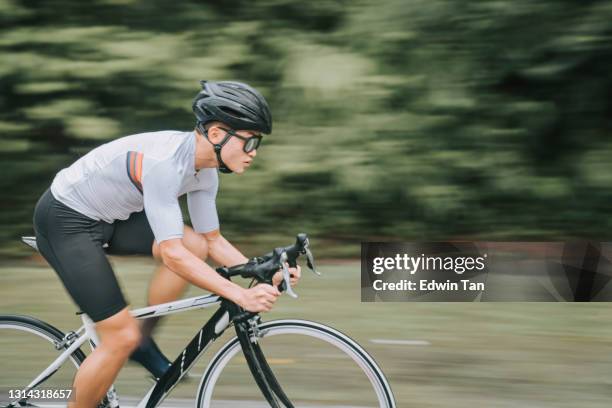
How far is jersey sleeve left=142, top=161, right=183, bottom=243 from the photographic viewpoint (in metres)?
3.20

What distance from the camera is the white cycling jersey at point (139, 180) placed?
3.21 metres

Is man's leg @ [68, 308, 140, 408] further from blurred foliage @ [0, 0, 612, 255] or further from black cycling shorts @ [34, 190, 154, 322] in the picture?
blurred foliage @ [0, 0, 612, 255]

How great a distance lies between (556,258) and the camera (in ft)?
21.4

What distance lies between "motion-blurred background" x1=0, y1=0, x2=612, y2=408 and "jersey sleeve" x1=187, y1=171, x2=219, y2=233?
276cm

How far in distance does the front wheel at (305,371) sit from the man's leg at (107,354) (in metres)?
0.32

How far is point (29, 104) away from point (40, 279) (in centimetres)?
155

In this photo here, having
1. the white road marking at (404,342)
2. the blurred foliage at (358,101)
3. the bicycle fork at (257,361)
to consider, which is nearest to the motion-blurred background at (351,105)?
the blurred foliage at (358,101)

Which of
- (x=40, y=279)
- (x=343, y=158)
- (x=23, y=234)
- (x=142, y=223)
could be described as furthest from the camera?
(x=23, y=234)

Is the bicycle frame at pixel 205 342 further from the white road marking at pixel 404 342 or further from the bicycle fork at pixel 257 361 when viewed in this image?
the white road marking at pixel 404 342

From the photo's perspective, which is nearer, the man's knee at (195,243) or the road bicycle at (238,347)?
the road bicycle at (238,347)

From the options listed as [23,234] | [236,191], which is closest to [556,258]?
[236,191]

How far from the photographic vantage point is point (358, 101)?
677cm

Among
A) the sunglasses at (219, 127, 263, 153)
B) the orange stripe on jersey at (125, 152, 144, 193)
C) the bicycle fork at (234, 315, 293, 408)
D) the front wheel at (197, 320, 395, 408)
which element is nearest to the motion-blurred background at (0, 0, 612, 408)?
the front wheel at (197, 320, 395, 408)

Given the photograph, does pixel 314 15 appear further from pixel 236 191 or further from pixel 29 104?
pixel 29 104
